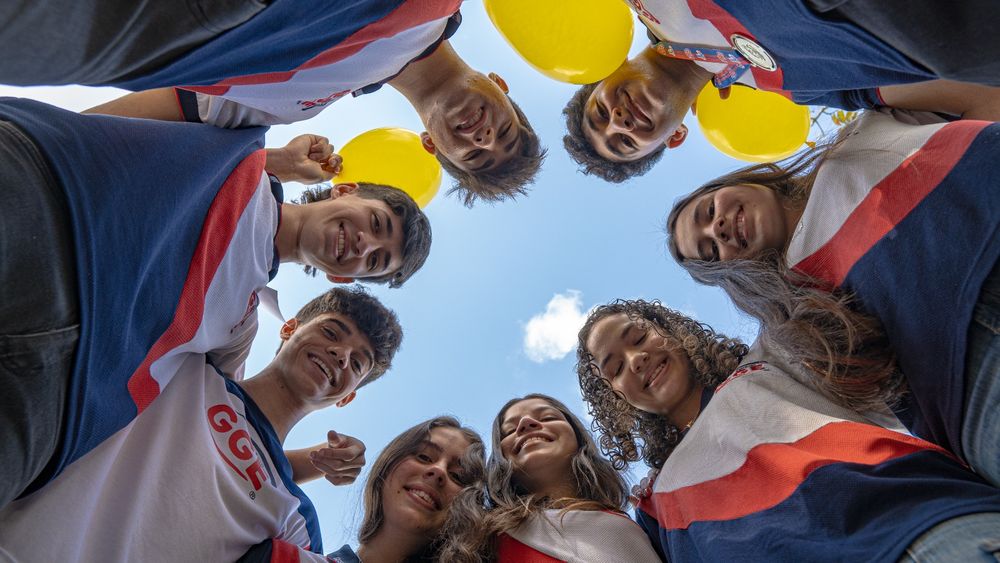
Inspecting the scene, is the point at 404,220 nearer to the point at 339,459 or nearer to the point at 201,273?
the point at 339,459

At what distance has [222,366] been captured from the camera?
203cm

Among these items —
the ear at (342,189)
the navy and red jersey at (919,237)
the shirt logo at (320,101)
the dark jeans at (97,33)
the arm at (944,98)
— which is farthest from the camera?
the ear at (342,189)

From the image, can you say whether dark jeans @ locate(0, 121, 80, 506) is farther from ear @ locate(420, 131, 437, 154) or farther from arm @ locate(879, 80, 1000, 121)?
arm @ locate(879, 80, 1000, 121)

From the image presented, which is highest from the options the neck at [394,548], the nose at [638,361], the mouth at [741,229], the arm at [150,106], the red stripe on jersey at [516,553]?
the arm at [150,106]

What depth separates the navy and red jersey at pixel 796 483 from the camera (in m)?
1.12

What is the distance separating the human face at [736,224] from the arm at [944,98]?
0.52 metres

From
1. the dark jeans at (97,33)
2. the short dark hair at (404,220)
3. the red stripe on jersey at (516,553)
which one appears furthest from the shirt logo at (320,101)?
the red stripe on jersey at (516,553)

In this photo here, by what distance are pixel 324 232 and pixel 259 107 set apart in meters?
0.65

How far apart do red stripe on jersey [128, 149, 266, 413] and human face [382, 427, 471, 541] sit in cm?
109

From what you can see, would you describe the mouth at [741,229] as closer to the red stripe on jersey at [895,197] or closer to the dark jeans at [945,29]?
the red stripe on jersey at [895,197]

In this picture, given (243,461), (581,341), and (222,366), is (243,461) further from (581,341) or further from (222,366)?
(581,341)

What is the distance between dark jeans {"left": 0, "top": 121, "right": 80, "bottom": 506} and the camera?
3.33 feet

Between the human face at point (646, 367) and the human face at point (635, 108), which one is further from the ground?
the human face at point (635, 108)

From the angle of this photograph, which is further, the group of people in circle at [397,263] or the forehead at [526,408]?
the forehead at [526,408]
